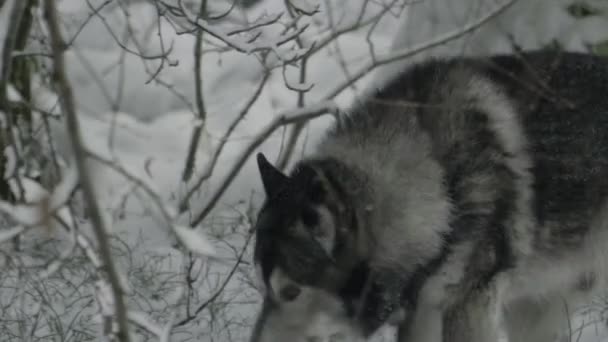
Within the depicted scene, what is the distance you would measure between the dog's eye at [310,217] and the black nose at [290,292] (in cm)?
24

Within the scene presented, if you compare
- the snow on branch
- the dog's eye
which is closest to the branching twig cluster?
the snow on branch

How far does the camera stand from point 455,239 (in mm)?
3348

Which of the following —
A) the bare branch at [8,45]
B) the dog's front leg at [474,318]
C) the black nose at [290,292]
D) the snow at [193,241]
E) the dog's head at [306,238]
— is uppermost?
the bare branch at [8,45]

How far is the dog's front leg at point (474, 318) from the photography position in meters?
3.41

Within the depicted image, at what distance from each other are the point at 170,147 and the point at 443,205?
10.6ft

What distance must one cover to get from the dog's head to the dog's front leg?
1.76ft

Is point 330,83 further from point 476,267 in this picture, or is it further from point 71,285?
point 476,267

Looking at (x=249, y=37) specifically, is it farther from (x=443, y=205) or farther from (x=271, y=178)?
(x=443, y=205)

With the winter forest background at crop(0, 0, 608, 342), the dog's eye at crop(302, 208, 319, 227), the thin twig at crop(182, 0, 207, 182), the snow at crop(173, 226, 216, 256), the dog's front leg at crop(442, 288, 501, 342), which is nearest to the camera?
the snow at crop(173, 226, 216, 256)

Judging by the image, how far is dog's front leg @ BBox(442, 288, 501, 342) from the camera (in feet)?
11.2

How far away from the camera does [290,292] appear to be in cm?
314

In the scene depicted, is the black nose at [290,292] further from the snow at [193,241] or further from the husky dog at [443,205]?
the snow at [193,241]

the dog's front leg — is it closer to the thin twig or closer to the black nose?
the black nose

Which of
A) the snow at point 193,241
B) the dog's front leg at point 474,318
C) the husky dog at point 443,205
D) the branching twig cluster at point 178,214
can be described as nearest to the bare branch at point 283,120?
the branching twig cluster at point 178,214
